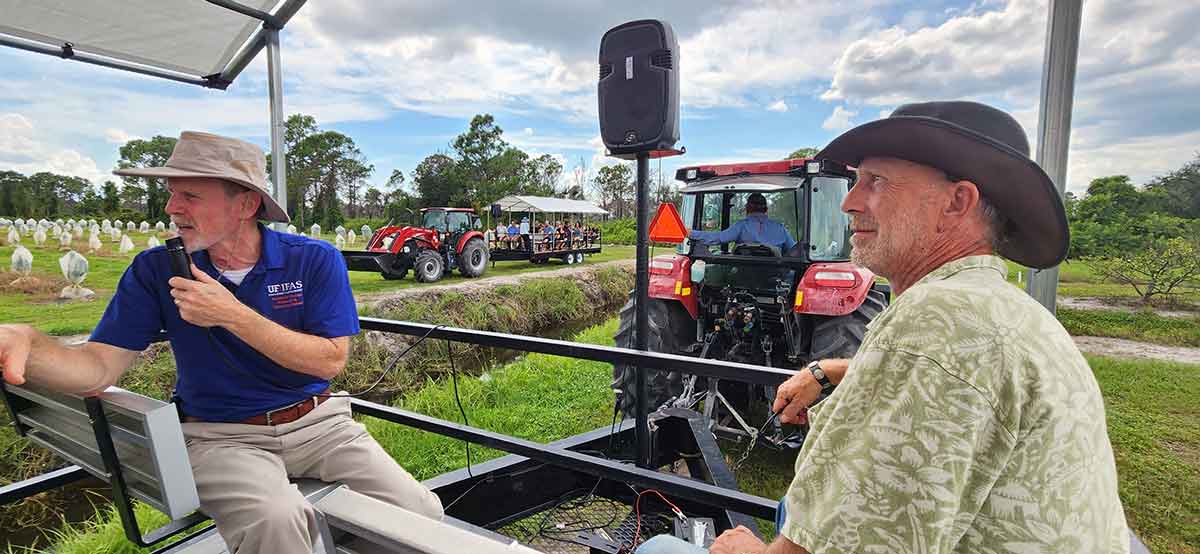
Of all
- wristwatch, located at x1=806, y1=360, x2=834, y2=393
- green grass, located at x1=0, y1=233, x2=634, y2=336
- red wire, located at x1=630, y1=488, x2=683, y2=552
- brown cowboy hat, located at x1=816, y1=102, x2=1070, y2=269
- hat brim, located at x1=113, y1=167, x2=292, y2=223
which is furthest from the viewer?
green grass, located at x1=0, y1=233, x2=634, y2=336

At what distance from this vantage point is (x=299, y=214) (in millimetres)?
15312

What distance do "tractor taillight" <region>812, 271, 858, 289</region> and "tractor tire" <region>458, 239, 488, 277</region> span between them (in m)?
9.63

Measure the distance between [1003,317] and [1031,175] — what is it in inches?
10.9

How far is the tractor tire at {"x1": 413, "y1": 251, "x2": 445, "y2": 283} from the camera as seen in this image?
10.4 metres

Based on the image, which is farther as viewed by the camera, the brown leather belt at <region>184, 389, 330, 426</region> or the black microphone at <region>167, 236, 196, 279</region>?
the brown leather belt at <region>184, 389, 330, 426</region>

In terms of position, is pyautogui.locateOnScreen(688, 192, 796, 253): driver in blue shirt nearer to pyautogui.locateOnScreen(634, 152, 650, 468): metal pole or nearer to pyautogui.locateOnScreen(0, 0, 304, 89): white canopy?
pyautogui.locateOnScreen(634, 152, 650, 468): metal pole

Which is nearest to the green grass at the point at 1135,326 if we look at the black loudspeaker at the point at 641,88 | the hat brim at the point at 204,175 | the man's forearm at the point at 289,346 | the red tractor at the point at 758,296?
the red tractor at the point at 758,296

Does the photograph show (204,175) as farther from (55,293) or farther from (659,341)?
(55,293)

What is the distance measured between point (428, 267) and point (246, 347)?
9.48 meters

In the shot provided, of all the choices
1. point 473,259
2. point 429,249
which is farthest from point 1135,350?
point 473,259

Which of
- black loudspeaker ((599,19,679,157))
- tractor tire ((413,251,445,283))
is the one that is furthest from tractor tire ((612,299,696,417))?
tractor tire ((413,251,445,283))

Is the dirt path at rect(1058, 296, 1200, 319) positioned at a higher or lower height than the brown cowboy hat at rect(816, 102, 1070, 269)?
lower

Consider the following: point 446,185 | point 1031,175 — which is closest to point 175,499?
point 1031,175

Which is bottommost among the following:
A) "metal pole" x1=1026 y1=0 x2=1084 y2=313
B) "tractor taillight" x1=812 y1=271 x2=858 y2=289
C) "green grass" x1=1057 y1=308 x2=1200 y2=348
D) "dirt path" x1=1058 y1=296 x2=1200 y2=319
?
"green grass" x1=1057 y1=308 x2=1200 y2=348
